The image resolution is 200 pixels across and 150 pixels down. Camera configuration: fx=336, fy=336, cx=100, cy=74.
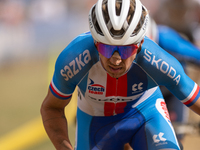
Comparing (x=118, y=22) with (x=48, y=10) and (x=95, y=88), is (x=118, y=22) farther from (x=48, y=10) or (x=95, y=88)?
(x=48, y=10)

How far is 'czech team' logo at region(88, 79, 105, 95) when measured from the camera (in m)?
3.06

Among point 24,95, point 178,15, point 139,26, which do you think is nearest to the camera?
point 139,26

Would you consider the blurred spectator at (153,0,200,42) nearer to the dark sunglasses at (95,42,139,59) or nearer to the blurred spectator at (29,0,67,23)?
the dark sunglasses at (95,42,139,59)

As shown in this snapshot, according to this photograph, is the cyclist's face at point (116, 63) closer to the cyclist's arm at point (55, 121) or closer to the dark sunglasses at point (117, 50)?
the dark sunglasses at point (117, 50)

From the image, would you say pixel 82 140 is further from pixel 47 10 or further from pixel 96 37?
pixel 47 10

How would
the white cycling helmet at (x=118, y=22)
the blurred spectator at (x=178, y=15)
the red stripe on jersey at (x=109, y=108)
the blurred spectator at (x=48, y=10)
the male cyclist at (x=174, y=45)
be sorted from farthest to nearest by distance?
the blurred spectator at (x=48, y=10), the blurred spectator at (x=178, y=15), the male cyclist at (x=174, y=45), the red stripe on jersey at (x=109, y=108), the white cycling helmet at (x=118, y=22)

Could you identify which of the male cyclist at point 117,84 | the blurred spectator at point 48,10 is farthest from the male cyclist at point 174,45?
the blurred spectator at point 48,10

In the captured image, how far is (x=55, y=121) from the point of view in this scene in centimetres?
307

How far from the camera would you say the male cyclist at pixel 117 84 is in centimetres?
261

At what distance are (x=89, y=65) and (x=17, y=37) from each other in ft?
29.1

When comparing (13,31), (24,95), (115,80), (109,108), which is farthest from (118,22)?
(13,31)

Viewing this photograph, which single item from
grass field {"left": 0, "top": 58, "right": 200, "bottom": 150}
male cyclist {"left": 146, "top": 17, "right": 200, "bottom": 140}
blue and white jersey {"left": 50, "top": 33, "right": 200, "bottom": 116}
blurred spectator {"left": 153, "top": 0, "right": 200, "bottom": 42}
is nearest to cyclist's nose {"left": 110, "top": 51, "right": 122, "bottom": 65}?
blue and white jersey {"left": 50, "top": 33, "right": 200, "bottom": 116}

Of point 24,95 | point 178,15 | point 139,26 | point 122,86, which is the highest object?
point 139,26

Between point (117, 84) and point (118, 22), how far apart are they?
726mm
